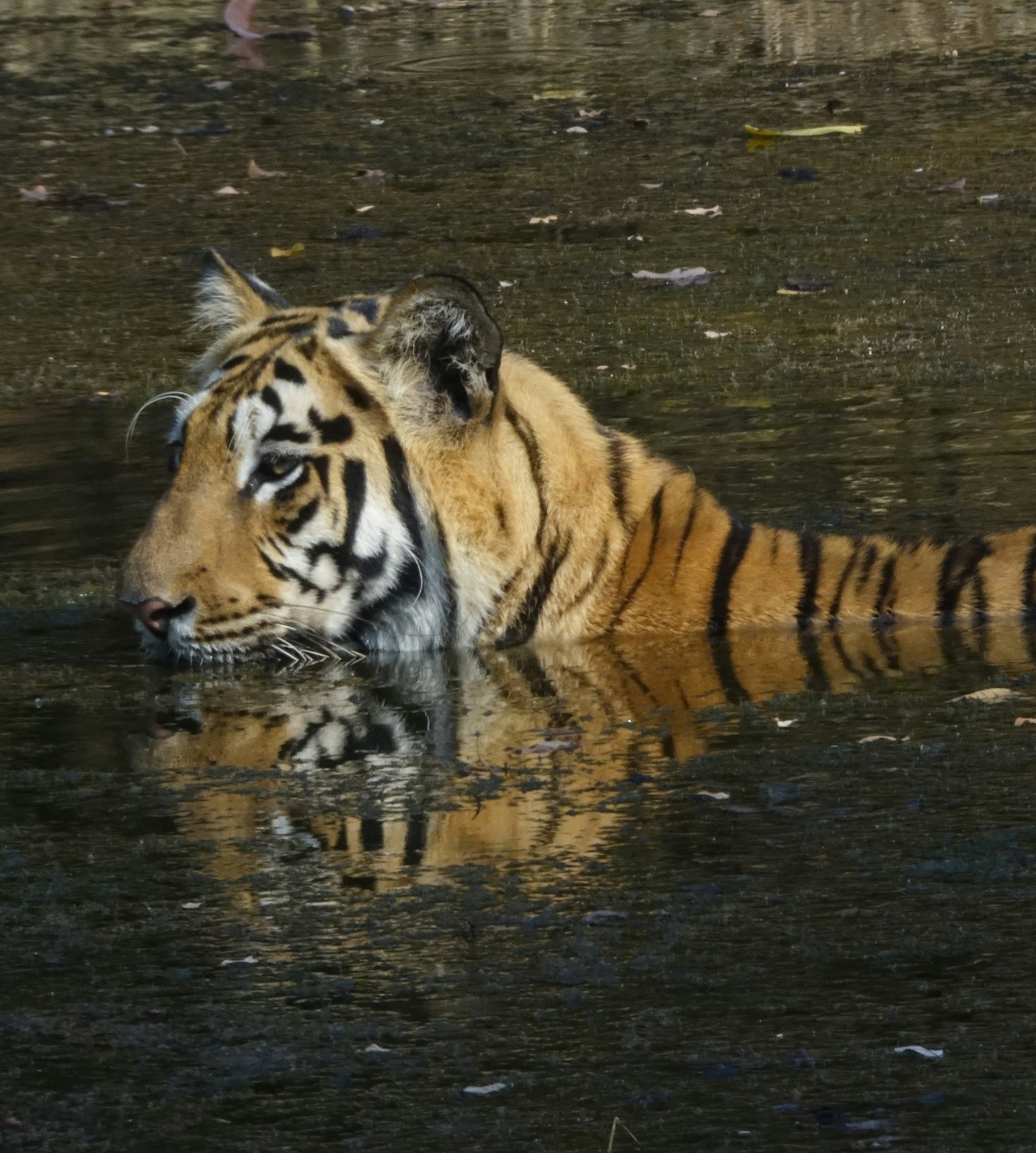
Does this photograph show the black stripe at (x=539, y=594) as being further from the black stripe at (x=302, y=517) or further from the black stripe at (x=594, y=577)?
the black stripe at (x=302, y=517)

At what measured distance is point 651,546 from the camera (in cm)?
526

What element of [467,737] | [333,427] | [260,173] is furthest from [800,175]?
[467,737]

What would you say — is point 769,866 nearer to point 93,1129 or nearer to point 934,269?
point 93,1129

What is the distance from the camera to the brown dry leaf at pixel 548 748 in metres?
4.66

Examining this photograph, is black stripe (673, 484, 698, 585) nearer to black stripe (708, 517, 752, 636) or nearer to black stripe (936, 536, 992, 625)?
black stripe (708, 517, 752, 636)

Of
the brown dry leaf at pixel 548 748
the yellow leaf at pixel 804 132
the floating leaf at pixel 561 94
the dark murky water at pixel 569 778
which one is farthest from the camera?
the floating leaf at pixel 561 94

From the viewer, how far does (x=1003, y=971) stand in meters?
3.38

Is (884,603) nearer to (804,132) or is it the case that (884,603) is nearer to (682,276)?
(682,276)

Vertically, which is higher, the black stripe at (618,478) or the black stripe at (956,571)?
the black stripe at (618,478)

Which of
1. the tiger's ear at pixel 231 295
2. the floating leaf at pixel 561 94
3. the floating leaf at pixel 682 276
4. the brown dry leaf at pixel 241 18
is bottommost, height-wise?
the floating leaf at pixel 682 276

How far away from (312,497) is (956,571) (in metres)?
1.43

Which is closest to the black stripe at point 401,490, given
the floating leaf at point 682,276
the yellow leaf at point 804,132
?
the floating leaf at point 682,276

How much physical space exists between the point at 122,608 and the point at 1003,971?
10.2 ft

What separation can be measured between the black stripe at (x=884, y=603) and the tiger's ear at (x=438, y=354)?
98 centimetres
